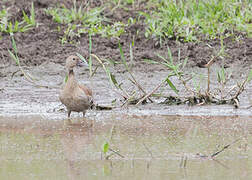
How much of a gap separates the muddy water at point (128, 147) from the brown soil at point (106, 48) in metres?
2.67

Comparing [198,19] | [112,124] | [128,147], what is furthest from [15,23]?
[128,147]

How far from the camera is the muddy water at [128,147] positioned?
205 inches

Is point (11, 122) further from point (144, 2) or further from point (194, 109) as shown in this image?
point (144, 2)

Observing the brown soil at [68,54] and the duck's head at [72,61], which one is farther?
the brown soil at [68,54]

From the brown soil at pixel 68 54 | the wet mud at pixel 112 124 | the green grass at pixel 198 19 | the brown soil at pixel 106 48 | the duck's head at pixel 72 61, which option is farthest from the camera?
the green grass at pixel 198 19

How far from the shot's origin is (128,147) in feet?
19.9

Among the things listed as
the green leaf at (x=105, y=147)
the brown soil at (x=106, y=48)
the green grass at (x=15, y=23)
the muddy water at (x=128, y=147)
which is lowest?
the muddy water at (x=128, y=147)

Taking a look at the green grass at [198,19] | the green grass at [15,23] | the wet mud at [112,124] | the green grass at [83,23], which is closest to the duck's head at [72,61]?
the wet mud at [112,124]

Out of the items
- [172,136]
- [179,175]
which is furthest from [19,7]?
[179,175]

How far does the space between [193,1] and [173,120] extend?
14.0ft

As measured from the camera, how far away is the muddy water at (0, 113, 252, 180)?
17.1 ft

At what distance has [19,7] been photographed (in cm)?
1156

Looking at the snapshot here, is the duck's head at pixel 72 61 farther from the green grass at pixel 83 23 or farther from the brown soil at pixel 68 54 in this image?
the green grass at pixel 83 23

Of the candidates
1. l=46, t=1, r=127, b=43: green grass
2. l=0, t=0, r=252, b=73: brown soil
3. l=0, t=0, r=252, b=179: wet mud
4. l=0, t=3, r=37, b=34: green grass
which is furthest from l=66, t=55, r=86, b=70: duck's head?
l=0, t=3, r=37, b=34: green grass
